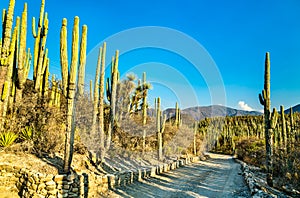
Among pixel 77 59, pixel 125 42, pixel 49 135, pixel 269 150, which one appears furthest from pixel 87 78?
pixel 269 150

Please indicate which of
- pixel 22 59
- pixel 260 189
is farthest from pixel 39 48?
pixel 260 189

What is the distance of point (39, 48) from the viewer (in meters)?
9.07

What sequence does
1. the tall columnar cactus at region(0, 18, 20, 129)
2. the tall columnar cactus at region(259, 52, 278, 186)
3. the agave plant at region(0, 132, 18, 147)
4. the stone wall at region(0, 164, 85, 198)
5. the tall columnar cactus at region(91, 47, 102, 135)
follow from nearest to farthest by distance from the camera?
the stone wall at region(0, 164, 85, 198) < the tall columnar cactus at region(0, 18, 20, 129) < the agave plant at region(0, 132, 18, 147) < the tall columnar cactus at region(259, 52, 278, 186) < the tall columnar cactus at region(91, 47, 102, 135)

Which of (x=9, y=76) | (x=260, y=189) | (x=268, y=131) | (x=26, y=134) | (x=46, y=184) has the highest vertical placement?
(x=9, y=76)

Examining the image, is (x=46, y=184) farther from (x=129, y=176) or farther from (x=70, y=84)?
(x=129, y=176)

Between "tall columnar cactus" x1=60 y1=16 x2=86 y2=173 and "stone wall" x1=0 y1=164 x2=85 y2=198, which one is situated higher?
"tall columnar cactus" x1=60 y1=16 x2=86 y2=173

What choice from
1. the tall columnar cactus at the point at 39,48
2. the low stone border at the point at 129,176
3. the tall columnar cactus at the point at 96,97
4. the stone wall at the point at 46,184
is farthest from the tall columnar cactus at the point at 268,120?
the tall columnar cactus at the point at 39,48

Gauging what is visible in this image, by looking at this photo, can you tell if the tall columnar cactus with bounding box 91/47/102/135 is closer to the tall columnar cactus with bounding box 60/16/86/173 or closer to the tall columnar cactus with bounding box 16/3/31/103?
the tall columnar cactus with bounding box 16/3/31/103

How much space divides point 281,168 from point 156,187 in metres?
9.63

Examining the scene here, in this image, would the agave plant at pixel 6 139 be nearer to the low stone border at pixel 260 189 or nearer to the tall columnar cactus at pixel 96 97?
the tall columnar cactus at pixel 96 97

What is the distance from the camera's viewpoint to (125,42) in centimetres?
1289

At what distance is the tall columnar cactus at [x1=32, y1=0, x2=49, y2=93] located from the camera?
29.1 feet

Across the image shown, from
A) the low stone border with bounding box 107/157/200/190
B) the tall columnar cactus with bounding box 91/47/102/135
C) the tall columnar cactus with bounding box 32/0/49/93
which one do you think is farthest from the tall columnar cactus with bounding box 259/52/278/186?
the tall columnar cactus with bounding box 32/0/49/93

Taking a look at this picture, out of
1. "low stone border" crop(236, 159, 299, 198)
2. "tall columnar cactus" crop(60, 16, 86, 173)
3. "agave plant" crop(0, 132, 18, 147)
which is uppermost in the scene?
"tall columnar cactus" crop(60, 16, 86, 173)
